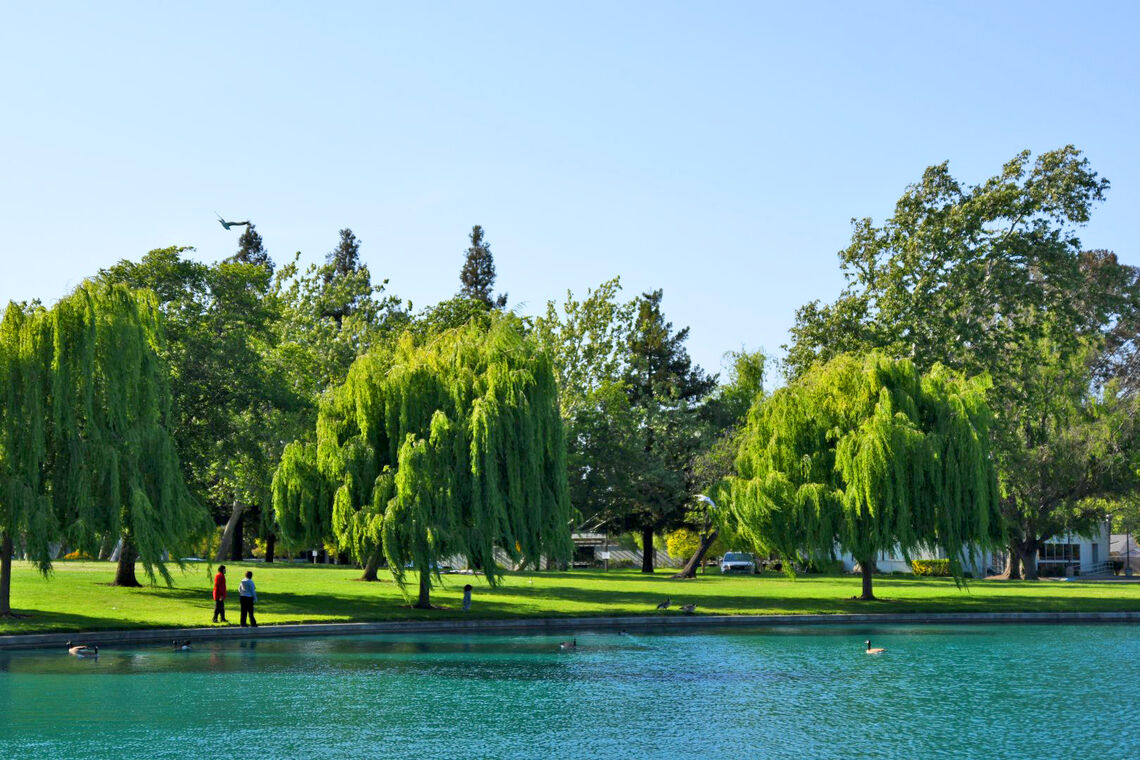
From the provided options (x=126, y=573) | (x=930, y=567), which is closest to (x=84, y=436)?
(x=126, y=573)

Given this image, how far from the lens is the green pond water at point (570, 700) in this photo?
18.5 m

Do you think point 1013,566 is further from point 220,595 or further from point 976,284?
point 220,595

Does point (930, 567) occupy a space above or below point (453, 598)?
below

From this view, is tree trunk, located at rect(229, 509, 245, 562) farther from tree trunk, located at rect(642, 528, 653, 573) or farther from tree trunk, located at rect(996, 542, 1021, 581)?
tree trunk, located at rect(996, 542, 1021, 581)

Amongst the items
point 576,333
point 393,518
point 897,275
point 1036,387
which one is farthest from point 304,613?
point 1036,387

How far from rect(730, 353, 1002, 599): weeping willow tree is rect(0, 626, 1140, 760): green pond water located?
848 cm

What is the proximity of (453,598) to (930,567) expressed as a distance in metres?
41.8

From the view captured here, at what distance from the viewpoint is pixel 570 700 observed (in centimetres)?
2269

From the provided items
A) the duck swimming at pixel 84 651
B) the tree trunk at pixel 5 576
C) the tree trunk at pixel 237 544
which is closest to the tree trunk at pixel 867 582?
the duck swimming at pixel 84 651

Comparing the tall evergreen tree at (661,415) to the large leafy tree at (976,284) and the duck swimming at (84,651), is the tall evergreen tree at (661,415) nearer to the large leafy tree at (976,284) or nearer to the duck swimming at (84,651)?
the large leafy tree at (976,284)

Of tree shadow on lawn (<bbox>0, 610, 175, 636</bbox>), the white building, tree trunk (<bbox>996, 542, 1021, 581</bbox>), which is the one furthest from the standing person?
the white building

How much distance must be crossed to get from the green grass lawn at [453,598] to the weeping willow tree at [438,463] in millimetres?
2370

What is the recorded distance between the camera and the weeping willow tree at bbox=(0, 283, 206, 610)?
3130 cm

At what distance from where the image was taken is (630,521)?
7425cm
